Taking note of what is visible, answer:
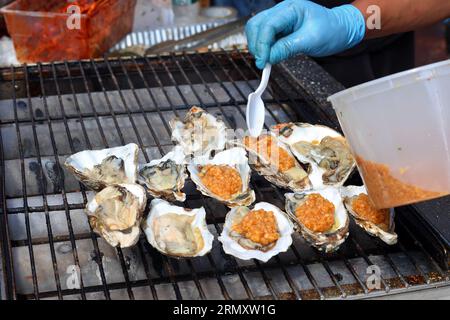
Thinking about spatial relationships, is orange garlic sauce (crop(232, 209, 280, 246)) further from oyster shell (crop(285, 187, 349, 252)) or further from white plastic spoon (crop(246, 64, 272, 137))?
white plastic spoon (crop(246, 64, 272, 137))

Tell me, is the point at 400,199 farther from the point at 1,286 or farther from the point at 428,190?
the point at 1,286

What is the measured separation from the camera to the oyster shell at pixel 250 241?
5.98 ft

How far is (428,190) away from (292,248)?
0.47m

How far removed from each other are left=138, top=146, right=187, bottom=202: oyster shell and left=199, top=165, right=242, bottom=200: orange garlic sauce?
9 cm

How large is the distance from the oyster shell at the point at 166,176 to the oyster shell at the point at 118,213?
4.7 inches

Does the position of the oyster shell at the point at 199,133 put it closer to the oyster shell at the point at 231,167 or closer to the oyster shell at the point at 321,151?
the oyster shell at the point at 231,167

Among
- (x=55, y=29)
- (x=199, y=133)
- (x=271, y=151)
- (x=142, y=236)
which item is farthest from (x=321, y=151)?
(x=55, y=29)

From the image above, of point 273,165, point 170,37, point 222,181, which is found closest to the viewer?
point 222,181

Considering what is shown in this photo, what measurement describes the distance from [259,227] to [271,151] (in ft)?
1.59

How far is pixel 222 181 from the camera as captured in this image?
82.8 inches

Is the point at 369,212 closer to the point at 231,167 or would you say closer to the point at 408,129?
the point at 408,129

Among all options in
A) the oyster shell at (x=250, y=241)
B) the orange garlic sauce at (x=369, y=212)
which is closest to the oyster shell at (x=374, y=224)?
the orange garlic sauce at (x=369, y=212)

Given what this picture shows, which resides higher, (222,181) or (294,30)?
(294,30)

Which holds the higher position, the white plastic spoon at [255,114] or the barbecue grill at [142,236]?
the white plastic spoon at [255,114]
